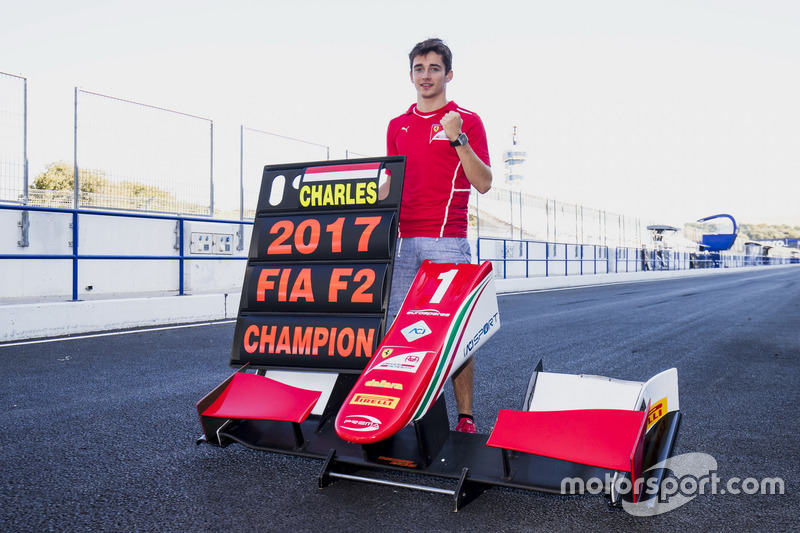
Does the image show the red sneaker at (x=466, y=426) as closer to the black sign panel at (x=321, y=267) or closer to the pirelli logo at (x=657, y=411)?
the black sign panel at (x=321, y=267)

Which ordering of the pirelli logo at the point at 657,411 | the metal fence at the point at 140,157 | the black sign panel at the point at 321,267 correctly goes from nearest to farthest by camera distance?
the pirelli logo at the point at 657,411
the black sign panel at the point at 321,267
the metal fence at the point at 140,157

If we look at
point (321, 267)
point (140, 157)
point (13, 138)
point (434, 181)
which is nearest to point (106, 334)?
point (13, 138)

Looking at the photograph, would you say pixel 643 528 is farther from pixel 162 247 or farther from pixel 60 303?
pixel 162 247

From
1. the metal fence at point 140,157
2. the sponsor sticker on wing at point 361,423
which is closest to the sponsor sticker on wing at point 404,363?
the sponsor sticker on wing at point 361,423

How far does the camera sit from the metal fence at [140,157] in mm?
8906

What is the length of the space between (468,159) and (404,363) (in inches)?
37.3

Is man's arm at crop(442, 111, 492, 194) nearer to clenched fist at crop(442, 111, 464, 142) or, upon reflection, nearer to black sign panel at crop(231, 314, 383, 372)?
clenched fist at crop(442, 111, 464, 142)

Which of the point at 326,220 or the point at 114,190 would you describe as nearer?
the point at 326,220

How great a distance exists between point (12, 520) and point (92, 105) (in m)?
8.51

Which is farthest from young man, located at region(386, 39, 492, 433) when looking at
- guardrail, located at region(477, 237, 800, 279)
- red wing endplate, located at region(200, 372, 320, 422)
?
guardrail, located at region(477, 237, 800, 279)

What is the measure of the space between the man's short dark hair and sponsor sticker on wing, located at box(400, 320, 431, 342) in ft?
3.93

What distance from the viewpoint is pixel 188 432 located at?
2842 millimetres

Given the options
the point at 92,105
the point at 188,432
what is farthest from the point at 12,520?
the point at 92,105

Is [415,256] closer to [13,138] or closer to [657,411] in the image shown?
[657,411]
